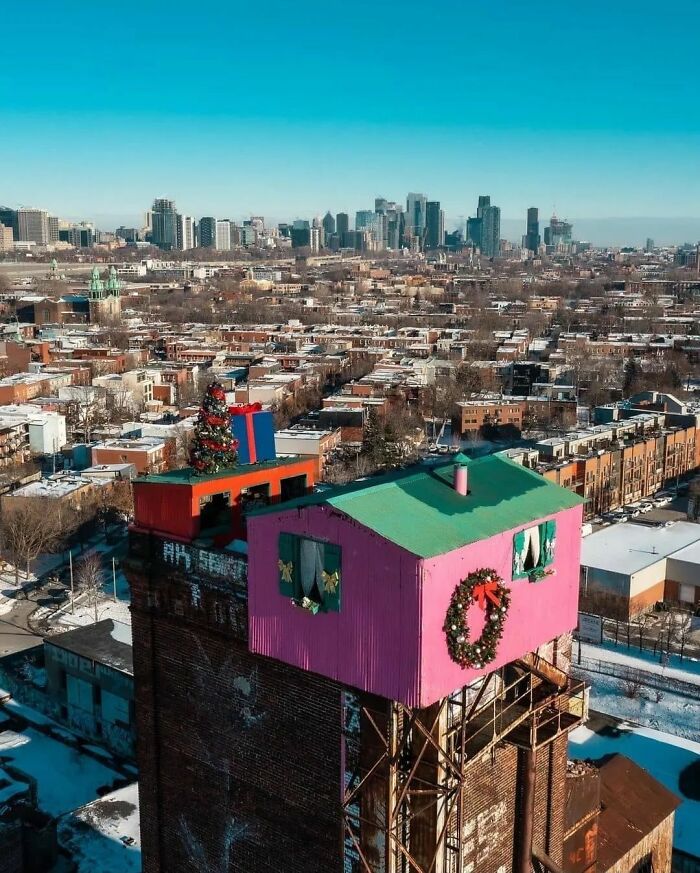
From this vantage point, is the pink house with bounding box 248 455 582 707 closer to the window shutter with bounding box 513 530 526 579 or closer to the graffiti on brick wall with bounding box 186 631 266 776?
the window shutter with bounding box 513 530 526 579

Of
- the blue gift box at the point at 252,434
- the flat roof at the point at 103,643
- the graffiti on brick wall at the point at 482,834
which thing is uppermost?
the blue gift box at the point at 252,434

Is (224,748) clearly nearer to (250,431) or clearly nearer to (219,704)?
(219,704)

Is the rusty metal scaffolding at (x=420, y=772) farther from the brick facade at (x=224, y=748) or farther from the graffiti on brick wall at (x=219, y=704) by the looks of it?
the graffiti on brick wall at (x=219, y=704)

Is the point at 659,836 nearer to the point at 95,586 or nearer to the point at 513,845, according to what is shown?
the point at 513,845

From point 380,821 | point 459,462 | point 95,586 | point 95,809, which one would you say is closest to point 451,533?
point 459,462

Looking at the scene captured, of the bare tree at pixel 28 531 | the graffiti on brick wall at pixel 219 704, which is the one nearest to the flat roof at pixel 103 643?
the bare tree at pixel 28 531

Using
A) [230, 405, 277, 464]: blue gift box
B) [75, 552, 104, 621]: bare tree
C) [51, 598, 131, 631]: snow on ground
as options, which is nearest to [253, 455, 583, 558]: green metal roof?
[230, 405, 277, 464]: blue gift box
